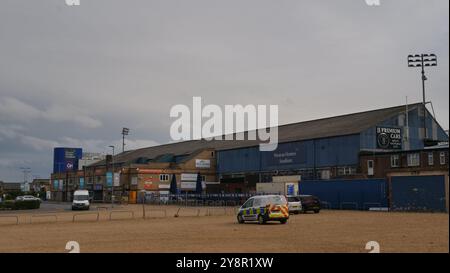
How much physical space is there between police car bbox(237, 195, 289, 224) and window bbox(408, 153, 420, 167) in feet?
98.6

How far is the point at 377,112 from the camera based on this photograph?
73.6m

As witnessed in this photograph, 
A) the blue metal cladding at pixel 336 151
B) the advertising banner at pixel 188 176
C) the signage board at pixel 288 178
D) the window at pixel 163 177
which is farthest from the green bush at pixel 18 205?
the blue metal cladding at pixel 336 151

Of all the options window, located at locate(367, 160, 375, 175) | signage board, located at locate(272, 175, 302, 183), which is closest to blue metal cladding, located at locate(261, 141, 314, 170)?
signage board, located at locate(272, 175, 302, 183)

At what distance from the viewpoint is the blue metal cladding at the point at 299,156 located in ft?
219

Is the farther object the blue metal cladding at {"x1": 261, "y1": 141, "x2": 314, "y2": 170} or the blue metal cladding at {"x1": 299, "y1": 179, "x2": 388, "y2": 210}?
the blue metal cladding at {"x1": 261, "y1": 141, "x2": 314, "y2": 170}

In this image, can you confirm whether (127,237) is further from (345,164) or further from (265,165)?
(265,165)

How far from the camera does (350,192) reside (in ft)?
171

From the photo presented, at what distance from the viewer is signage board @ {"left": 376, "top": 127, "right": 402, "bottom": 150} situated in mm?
66238

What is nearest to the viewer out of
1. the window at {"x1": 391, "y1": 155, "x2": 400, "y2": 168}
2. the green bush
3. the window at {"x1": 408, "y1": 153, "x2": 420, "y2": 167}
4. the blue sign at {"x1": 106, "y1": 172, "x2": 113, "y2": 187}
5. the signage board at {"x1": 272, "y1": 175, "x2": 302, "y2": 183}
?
the window at {"x1": 408, "y1": 153, "x2": 420, "y2": 167}

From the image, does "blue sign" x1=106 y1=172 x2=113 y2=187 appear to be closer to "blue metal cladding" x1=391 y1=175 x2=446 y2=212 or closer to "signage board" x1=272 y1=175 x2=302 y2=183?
"signage board" x1=272 y1=175 x2=302 y2=183

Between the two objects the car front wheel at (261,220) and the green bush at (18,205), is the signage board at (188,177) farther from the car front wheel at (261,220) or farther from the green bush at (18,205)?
the car front wheel at (261,220)

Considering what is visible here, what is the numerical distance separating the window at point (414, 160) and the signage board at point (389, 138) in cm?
1084

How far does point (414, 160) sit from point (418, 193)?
1048cm
